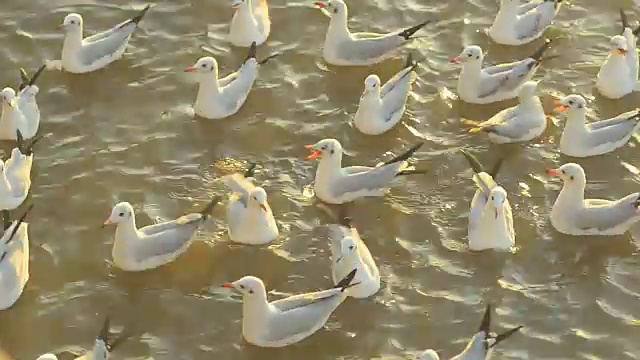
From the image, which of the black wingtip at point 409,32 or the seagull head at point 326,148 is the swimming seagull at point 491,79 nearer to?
the black wingtip at point 409,32

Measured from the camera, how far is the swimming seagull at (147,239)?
6.88 m

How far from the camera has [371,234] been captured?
7.44 meters

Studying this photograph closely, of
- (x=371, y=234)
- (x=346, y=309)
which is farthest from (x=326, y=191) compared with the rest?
(x=346, y=309)

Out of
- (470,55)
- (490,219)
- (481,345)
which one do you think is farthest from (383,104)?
(481,345)

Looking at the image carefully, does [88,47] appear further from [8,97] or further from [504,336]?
[504,336]

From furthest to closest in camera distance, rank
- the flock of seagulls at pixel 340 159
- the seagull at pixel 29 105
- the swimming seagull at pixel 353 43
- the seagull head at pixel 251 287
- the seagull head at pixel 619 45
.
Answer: the swimming seagull at pixel 353 43
the seagull head at pixel 619 45
the seagull at pixel 29 105
the flock of seagulls at pixel 340 159
the seagull head at pixel 251 287

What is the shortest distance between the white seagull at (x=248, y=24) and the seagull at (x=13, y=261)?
2979mm

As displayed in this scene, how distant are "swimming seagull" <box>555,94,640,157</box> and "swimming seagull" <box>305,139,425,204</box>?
4.22 feet

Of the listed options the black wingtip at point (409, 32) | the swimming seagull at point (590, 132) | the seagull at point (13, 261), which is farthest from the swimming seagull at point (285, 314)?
the black wingtip at point (409, 32)

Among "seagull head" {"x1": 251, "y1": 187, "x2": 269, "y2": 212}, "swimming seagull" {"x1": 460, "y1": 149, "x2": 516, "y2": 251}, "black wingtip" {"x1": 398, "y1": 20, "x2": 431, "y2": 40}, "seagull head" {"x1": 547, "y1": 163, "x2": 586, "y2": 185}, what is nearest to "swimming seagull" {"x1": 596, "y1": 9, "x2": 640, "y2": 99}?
"black wingtip" {"x1": 398, "y1": 20, "x2": 431, "y2": 40}

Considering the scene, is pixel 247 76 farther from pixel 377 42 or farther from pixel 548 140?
pixel 548 140

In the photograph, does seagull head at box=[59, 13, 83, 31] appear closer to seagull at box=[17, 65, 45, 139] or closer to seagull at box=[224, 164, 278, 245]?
seagull at box=[17, 65, 45, 139]

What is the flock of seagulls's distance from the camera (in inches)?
258

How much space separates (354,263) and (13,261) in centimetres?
211
